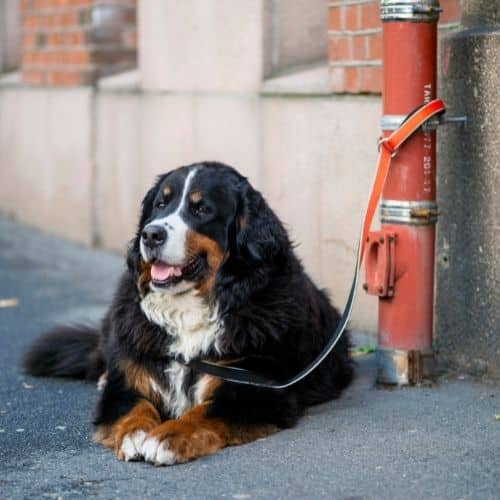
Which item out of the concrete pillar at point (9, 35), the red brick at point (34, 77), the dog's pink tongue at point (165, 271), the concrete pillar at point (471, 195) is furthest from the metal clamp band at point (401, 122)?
the concrete pillar at point (9, 35)

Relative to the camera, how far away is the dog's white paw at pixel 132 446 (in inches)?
168

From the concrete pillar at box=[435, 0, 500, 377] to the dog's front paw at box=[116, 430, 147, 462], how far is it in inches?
67.4

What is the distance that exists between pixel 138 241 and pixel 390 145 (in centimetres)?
109

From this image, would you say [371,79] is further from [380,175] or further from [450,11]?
[380,175]

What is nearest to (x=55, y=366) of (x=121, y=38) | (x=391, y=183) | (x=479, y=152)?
(x=391, y=183)

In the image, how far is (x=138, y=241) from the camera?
484 cm

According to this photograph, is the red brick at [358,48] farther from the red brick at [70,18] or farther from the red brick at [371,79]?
the red brick at [70,18]

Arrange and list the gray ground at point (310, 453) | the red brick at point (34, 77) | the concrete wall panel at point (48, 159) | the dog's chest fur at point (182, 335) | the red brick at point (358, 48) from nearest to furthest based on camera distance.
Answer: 1. the gray ground at point (310, 453)
2. the dog's chest fur at point (182, 335)
3. the red brick at point (358, 48)
4. the concrete wall panel at point (48, 159)
5. the red brick at point (34, 77)

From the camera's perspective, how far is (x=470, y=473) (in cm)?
405

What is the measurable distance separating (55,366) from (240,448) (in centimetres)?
159

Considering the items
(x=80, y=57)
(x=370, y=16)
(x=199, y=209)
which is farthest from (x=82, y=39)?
(x=199, y=209)

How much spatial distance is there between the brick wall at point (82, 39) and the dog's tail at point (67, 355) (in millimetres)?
3769

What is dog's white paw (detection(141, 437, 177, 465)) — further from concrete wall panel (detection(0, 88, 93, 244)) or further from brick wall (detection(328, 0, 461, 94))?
concrete wall panel (detection(0, 88, 93, 244))

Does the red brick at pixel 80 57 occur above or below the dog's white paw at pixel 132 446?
above
